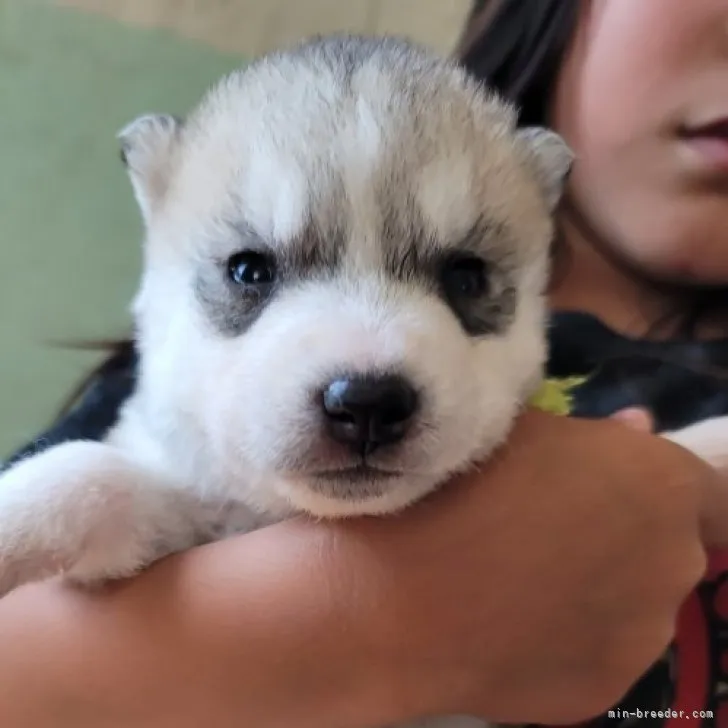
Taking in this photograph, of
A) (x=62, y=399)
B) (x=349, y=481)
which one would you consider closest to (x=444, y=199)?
(x=349, y=481)

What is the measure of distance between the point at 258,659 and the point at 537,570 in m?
0.29

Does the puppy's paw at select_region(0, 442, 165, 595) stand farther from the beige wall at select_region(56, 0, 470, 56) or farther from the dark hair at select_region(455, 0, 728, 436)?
the beige wall at select_region(56, 0, 470, 56)

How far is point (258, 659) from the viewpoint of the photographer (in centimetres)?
92

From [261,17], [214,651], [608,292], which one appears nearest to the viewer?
[214,651]

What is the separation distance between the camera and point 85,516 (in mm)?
934

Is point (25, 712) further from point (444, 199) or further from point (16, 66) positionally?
point (16, 66)

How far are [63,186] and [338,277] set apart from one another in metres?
1.36

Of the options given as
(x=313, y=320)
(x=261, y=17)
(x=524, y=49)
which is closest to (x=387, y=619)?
(x=313, y=320)

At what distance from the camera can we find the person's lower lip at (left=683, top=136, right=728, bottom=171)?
147cm

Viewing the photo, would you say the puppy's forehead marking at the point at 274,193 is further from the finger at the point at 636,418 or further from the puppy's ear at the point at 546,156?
the finger at the point at 636,418

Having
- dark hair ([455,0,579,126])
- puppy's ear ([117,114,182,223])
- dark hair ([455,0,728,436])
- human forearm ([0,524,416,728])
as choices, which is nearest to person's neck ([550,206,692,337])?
dark hair ([455,0,728,436])

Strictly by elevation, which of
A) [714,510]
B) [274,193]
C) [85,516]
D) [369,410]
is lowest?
[714,510]

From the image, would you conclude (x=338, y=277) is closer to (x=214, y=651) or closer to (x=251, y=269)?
(x=251, y=269)

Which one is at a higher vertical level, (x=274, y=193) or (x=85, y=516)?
(x=274, y=193)
